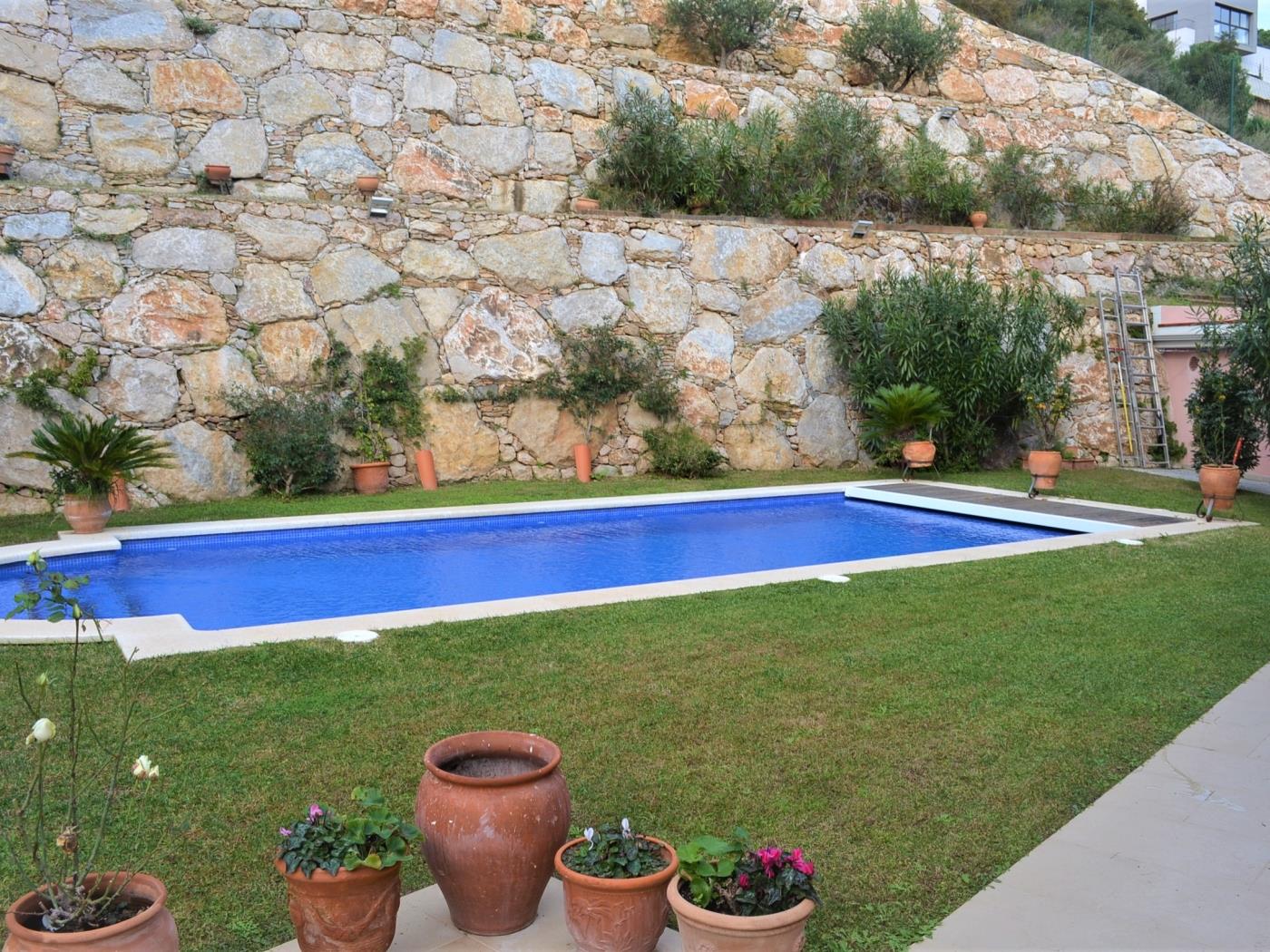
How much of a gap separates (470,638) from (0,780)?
7.19 feet

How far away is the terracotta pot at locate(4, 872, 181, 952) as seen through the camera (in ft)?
6.52

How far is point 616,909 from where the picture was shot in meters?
2.28

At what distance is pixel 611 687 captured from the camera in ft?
14.5

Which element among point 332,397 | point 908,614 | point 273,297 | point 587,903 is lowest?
point 908,614

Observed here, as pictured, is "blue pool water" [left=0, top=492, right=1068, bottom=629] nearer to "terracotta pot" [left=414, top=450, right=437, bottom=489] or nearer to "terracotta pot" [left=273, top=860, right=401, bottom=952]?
"terracotta pot" [left=414, top=450, right=437, bottom=489]

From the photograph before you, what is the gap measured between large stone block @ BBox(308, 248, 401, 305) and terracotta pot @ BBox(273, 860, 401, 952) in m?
9.89

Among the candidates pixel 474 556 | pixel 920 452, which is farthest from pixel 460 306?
pixel 920 452

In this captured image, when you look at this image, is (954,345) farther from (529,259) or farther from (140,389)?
(140,389)

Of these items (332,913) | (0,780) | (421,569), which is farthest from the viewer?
(421,569)

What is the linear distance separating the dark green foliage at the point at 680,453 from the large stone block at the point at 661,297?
1.30 metres

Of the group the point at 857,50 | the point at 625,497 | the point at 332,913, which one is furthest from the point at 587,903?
the point at 857,50

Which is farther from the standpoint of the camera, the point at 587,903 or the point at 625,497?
the point at 625,497

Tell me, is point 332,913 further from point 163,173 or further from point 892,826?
point 163,173

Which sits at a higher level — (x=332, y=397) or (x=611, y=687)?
(x=332, y=397)
